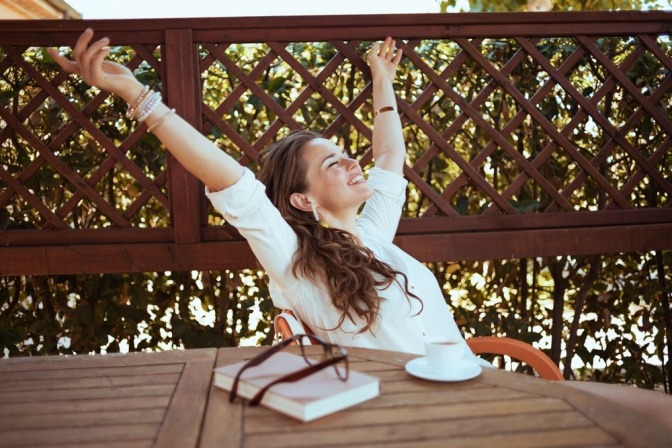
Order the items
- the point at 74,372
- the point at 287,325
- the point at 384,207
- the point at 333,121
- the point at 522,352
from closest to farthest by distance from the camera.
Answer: the point at 74,372, the point at 287,325, the point at 522,352, the point at 384,207, the point at 333,121

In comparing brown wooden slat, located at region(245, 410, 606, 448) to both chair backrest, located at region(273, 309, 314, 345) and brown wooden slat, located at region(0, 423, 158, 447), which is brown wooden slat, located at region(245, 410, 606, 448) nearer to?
brown wooden slat, located at region(0, 423, 158, 447)

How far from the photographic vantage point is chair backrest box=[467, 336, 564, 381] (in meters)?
1.59

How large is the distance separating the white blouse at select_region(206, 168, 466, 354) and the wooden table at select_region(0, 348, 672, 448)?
1.47 feet

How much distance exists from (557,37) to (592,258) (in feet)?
3.22

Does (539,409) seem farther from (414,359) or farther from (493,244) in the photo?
(493,244)

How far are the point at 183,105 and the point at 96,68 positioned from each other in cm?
82

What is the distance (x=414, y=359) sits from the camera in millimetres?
1226

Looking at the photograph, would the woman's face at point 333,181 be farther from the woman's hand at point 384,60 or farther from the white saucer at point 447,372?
the white saucer at point 447,372

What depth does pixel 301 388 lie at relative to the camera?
991 millimetres

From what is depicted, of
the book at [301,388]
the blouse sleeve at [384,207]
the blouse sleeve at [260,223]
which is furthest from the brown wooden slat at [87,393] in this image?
the blouse sleeve at [384,207]

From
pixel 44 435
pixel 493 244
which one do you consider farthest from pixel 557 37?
pixel 44 435

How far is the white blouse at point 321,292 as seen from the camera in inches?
61.6

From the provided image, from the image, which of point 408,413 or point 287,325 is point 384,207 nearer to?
point 287,325

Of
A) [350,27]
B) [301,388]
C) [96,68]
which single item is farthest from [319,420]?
[350,27]
